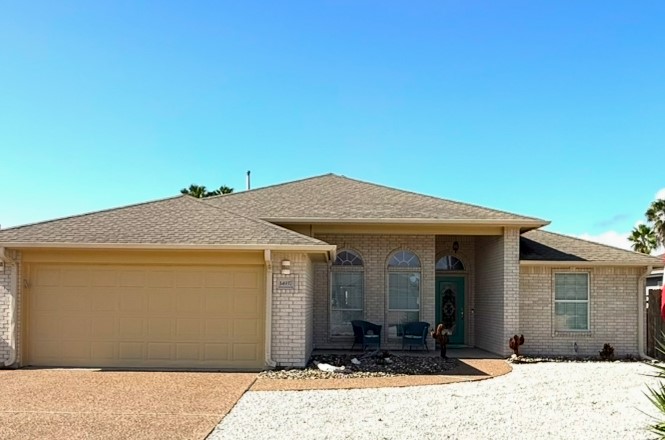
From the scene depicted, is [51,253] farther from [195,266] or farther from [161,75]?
[161,75]

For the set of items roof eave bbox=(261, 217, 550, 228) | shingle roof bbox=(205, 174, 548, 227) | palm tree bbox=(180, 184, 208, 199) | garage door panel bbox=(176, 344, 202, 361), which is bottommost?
garage door panel bbox=(176, 344, 202, 361)

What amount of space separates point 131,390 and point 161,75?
809 cm

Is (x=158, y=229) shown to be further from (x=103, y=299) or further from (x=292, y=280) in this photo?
(x=292, y=280)

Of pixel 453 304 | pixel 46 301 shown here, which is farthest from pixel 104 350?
pixel 453 304

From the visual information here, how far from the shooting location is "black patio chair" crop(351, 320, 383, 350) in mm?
15875

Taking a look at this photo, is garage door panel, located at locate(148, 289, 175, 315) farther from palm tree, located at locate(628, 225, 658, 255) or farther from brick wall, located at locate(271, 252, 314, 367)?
palm tree, located at locate(628, 225, 658, 255)

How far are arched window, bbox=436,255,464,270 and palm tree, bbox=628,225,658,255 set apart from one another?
63.6 feet

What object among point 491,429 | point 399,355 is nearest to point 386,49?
point 399,355

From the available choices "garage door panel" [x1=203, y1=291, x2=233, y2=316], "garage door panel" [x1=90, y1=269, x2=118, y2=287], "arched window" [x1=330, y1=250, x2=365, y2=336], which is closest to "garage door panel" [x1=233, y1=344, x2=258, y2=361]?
"garage door panel" [x1=203, y1=291, x2=233, y2=316]

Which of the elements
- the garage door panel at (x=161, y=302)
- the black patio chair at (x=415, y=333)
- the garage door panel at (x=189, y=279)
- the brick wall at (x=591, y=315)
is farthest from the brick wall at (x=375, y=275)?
the garage door panel at (x=161, y=302)

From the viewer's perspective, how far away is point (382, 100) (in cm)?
1672

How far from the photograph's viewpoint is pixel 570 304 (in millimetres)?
16078

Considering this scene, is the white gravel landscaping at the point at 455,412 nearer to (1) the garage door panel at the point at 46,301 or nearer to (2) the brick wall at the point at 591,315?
(2) the brick wall at the point at 591,315

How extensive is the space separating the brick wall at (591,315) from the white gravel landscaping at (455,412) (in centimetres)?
439
